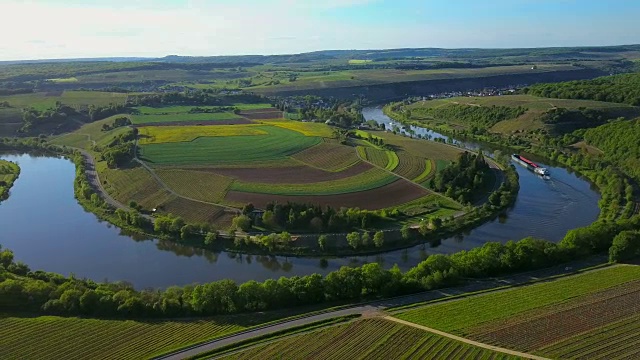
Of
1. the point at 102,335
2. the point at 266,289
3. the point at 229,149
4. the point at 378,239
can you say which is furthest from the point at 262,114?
the point at 102,335

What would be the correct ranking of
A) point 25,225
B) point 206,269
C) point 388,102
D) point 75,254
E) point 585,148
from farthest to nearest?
point 388,102 → point 585,148 → point 25,225 → point 75,254 → point 206,269

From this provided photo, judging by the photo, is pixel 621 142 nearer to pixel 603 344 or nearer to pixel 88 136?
pixel 603 344

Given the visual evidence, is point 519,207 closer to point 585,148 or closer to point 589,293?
point 589,293

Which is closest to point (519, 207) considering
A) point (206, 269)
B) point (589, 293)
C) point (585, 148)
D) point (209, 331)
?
point (589, 293)

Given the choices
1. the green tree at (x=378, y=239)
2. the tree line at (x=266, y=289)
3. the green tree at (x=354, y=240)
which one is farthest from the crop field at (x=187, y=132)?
the green tree at (x=378, y=239)

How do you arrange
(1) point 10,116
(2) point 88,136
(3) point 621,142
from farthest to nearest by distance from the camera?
1. (1) point 10,116
2. (2) point 88,136
3. (3) point 621,142

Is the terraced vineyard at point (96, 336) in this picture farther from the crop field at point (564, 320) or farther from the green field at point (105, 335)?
the crop field at point (564, 320)
